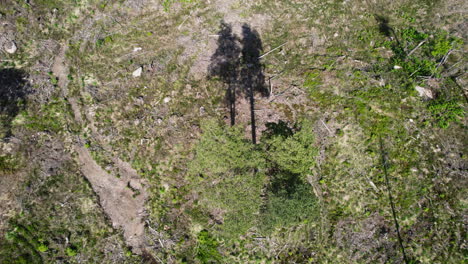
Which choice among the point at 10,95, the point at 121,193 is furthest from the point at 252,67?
the point at 10,95

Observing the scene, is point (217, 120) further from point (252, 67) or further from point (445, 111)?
point (445, 111)

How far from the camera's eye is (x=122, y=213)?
19000 millimetres

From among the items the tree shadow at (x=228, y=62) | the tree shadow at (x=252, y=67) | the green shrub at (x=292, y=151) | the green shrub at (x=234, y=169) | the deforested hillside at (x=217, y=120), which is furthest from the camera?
the tree shadow at (x=252, y=67)

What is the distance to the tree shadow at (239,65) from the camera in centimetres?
2061

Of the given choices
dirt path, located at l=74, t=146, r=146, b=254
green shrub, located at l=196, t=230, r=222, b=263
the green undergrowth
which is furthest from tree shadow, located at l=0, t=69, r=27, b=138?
green shrub, located at l=196, t=230, r=222, b=263

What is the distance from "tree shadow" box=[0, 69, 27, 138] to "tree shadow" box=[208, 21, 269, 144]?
12483 mm

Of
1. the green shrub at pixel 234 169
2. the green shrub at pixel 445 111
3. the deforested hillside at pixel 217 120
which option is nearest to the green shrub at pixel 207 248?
the deforested hillside at pixel 217 120

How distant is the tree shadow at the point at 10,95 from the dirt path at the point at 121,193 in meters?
4.22

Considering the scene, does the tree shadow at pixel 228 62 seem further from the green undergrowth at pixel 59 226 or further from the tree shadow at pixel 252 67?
the green undergrowth at pixel 59 226

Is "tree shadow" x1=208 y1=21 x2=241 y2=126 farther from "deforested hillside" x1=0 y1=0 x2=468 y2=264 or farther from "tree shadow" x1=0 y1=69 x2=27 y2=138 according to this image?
"tree shadow" x1=0 y1=69 x2=27 y2=138

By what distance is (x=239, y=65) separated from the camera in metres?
21.0

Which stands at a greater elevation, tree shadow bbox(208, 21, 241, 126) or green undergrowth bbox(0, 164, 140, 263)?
tree shadow bbox(208, 21, 241, 126)

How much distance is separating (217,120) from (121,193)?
7884mm

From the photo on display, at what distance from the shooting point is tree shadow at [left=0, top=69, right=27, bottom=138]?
18688 millimetres
